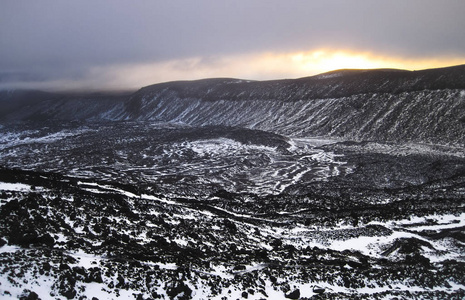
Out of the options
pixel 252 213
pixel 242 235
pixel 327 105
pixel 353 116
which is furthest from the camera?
pixel 327 105

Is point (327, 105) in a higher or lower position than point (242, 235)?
higher

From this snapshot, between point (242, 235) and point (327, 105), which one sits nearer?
point (242, 235)

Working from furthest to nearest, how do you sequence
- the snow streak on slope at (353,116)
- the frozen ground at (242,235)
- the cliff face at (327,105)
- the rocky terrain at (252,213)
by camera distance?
the cliff face at (327,105) → the snow streak on slope at (353,116) → the rocky terrain at (252,213) → the frozen ground at (242,235)

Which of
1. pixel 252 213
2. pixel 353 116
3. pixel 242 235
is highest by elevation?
pixel 353 116

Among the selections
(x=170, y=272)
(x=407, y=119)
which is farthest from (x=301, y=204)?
(x=407, y=119)

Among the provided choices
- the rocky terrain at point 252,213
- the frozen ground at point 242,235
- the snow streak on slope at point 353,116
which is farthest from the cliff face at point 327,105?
the frozen ground at point 242,235

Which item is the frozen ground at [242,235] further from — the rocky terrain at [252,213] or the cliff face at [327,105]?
the cliff face at [327,105]

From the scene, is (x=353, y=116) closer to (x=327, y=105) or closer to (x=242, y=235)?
(x=327, y=105)

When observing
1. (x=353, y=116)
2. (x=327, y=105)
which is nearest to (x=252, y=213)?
(x=353, y=116)
